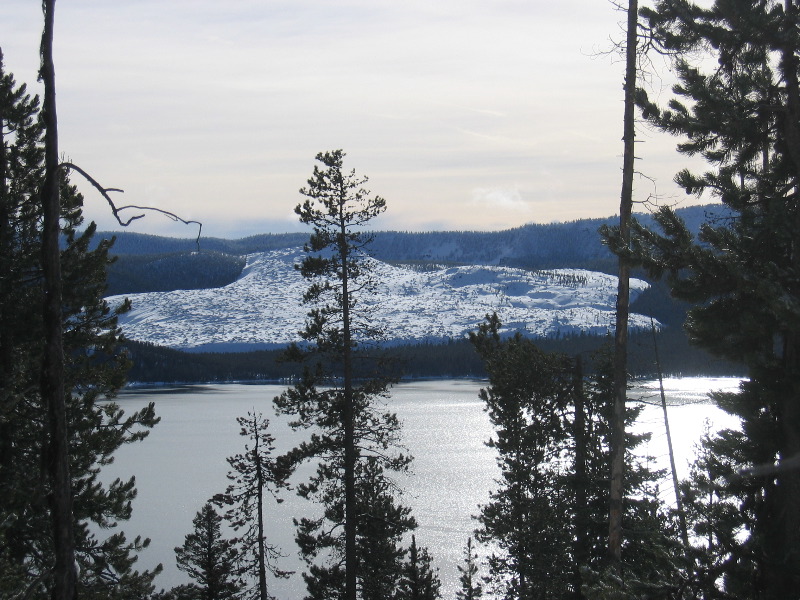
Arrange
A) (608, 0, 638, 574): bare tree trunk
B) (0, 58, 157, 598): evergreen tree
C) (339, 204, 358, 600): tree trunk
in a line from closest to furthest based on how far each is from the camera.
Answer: (608, 0, 638, 574): bare tree trunk < (0, 58, 157, 598): evergreen tree < (339, 204, 358, 600): tree trunk

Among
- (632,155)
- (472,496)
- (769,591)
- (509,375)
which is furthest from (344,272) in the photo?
(472,496)

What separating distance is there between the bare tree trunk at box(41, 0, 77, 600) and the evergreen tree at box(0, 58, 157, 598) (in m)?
3.69

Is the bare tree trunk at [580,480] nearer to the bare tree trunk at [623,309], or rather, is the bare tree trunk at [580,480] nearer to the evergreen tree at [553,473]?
the evergreen tree at [553,473]

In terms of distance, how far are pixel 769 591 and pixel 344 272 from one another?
11.1 metres

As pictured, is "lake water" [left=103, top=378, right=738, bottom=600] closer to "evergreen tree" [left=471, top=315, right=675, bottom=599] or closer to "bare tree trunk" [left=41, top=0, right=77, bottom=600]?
"evergreen tree" [left=471, top=315, right=675, bottom=599]

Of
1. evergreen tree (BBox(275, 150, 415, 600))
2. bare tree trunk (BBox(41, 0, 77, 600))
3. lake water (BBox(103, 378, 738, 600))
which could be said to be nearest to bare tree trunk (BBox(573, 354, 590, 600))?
lake water (BBox(103, 378, 738, 600))

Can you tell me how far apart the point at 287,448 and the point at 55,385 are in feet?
168

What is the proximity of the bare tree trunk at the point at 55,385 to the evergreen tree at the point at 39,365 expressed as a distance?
3688mm

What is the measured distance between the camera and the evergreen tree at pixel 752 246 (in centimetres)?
741

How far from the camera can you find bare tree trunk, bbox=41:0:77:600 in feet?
18.8

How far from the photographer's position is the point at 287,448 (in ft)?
183

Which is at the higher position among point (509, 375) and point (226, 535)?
point (509, 375)

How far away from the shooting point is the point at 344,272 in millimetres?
16688

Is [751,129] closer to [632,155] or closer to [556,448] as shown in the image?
[632,155]
